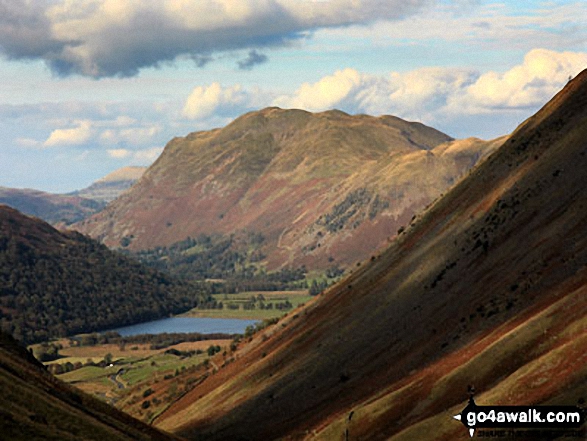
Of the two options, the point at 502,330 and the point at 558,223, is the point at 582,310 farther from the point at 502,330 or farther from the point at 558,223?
the point at 558,223

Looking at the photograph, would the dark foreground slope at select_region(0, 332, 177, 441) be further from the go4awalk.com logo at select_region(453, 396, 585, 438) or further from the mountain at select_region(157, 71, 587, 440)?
the go4awalk.com logo at select_region(453, 396, 585, 438)

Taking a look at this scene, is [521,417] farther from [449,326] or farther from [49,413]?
[449,326]

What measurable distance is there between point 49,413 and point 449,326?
59.6m

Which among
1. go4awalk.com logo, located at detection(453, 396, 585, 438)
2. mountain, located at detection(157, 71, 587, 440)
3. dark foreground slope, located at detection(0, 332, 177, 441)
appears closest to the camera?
dark foreground slope, located at detection(0, 332, 177, 441)

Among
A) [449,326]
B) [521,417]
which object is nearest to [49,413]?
[521,417]

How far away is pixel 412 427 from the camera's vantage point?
68.1m

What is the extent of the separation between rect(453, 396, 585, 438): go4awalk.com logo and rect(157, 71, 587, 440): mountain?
217 cm

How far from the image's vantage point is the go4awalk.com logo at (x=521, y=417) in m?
49.9

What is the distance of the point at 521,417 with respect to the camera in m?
53.4

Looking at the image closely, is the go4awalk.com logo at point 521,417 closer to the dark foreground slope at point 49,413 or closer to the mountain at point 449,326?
the mountain at point 449,326

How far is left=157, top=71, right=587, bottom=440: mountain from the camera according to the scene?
229 ft

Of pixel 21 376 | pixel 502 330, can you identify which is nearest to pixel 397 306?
pixel 502 330

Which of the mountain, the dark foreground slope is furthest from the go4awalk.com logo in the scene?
the dark foreground slope

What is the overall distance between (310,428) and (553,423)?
5191cm
